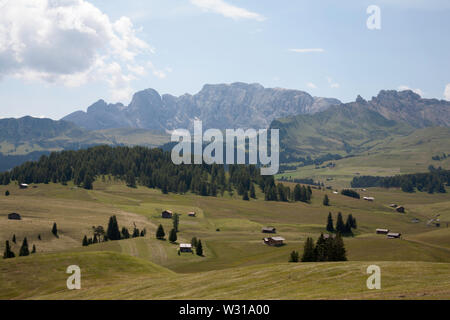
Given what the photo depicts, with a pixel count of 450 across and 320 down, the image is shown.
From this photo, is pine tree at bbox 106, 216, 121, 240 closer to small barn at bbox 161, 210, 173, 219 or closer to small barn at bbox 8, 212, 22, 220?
small barn at bbox 8, 212, 22, 220

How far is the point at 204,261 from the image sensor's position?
10675cm

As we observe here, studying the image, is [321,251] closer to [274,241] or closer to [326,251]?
[326,251]

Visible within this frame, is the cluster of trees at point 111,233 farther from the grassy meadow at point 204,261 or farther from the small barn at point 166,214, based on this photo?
the small barn at point 166,214

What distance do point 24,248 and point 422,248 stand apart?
101012mm

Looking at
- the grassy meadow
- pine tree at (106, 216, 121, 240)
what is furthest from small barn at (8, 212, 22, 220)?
pine tree at (106, 216, 121, 240)

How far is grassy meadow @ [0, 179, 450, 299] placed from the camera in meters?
43.0

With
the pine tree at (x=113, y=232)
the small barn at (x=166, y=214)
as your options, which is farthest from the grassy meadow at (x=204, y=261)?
the pine tree at (x=113, y=232)

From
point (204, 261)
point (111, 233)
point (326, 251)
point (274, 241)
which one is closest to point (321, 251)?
point (326, 251)

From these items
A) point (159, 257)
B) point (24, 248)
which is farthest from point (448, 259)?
point (24, 248)

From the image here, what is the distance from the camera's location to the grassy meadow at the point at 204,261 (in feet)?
141
